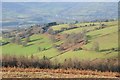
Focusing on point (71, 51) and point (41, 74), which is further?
point (71, 51)

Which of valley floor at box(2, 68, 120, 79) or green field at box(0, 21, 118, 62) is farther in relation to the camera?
green field at box(0, 21, 118, 62)

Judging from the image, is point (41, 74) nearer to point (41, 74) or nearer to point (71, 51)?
point (41, 74)

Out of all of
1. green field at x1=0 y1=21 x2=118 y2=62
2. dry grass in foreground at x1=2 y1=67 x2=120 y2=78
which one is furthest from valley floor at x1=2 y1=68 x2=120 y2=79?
green field at x1=0 y1=21 x2=118 y2=62

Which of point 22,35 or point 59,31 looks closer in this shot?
point 22,35

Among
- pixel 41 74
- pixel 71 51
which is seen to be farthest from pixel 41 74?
pixel 71 51

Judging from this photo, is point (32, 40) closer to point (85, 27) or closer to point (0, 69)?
point (85, 27)

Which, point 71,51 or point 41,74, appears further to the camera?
point 71,51

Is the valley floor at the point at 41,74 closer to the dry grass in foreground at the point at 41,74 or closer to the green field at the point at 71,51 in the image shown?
the dry grass in foreground at the point at 41,74

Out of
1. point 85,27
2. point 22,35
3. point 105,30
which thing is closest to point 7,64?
point 22,35

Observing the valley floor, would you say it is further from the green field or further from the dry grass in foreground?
the green field

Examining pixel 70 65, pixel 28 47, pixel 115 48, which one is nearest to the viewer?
pixel 70 65

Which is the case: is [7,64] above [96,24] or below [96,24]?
below
